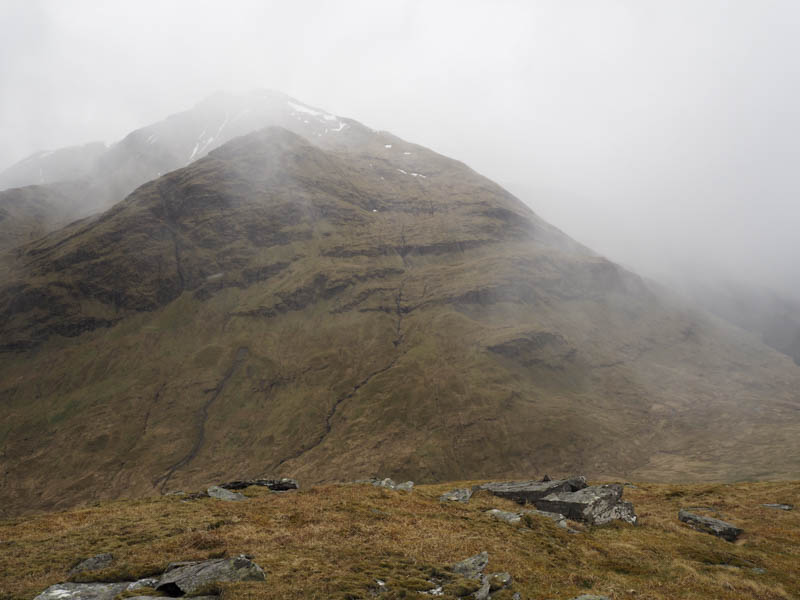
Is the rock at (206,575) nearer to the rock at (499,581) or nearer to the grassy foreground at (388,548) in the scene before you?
the grassy foreground at (388,548)

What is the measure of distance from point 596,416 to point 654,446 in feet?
56.1

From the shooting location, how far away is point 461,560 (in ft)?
66.2

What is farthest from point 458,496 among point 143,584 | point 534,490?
point 143,584

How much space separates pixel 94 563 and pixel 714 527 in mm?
38266

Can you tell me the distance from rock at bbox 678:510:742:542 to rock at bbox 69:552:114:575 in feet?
122

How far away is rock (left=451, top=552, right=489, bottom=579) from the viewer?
59.5 ft

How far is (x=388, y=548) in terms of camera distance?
2141 centimetres

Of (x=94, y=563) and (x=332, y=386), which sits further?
(x=332, y=386)

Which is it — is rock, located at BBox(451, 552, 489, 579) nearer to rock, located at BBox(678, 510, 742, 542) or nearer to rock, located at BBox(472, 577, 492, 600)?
rock, located at BBox(472, 577, 492, 600)

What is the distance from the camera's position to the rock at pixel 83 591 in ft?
50.1

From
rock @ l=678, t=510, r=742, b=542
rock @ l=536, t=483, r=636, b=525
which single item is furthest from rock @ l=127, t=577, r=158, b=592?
rock @ l=678, t=510, r=742, b=542

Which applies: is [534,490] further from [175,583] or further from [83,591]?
[83,591]

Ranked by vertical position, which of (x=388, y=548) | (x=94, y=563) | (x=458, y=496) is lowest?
(x=458, y=496)

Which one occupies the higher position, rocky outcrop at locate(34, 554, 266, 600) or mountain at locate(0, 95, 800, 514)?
rocky outcrop at locate(34, 554, 266, 600)
